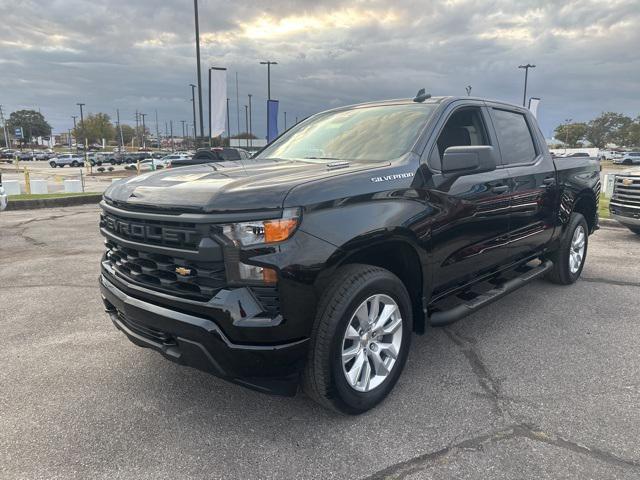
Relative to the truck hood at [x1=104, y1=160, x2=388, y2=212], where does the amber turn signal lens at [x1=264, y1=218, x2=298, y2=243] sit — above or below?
below

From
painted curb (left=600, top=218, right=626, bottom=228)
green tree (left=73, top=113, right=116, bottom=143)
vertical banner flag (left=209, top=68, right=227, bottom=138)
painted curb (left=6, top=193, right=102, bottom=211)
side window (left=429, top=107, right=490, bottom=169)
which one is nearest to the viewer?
side window (left=429, top=107, right=490, bottom=169)

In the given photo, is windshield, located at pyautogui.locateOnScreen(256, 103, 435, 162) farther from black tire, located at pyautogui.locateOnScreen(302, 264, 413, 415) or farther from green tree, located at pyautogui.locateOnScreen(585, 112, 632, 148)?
green tree, located at pyautogui.locateOnScreen(585, 112, 632, 148)

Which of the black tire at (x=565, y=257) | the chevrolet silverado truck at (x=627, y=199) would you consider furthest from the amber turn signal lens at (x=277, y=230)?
the chevrolet silverado truck at (x=627, y=199)

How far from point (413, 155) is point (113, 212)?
1.96 meters

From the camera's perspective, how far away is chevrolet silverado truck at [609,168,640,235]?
809cm

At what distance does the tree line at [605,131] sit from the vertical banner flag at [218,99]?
80.6m

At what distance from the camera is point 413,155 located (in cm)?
325

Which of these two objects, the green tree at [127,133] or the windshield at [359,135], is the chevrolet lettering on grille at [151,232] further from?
the green tree at [127,133]

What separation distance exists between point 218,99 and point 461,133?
18.3 meters

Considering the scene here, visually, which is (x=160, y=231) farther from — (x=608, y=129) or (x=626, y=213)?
(x=608, y=129)

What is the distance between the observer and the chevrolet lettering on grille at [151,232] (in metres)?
2.49

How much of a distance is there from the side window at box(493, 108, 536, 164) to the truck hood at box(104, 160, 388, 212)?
1.67 m

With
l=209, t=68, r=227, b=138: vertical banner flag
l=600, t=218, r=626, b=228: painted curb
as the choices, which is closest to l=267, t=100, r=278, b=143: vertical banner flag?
l=209, t=68, r=227, b=138: vertical banner flag

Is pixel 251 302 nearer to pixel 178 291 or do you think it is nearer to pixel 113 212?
pixel 178 291
